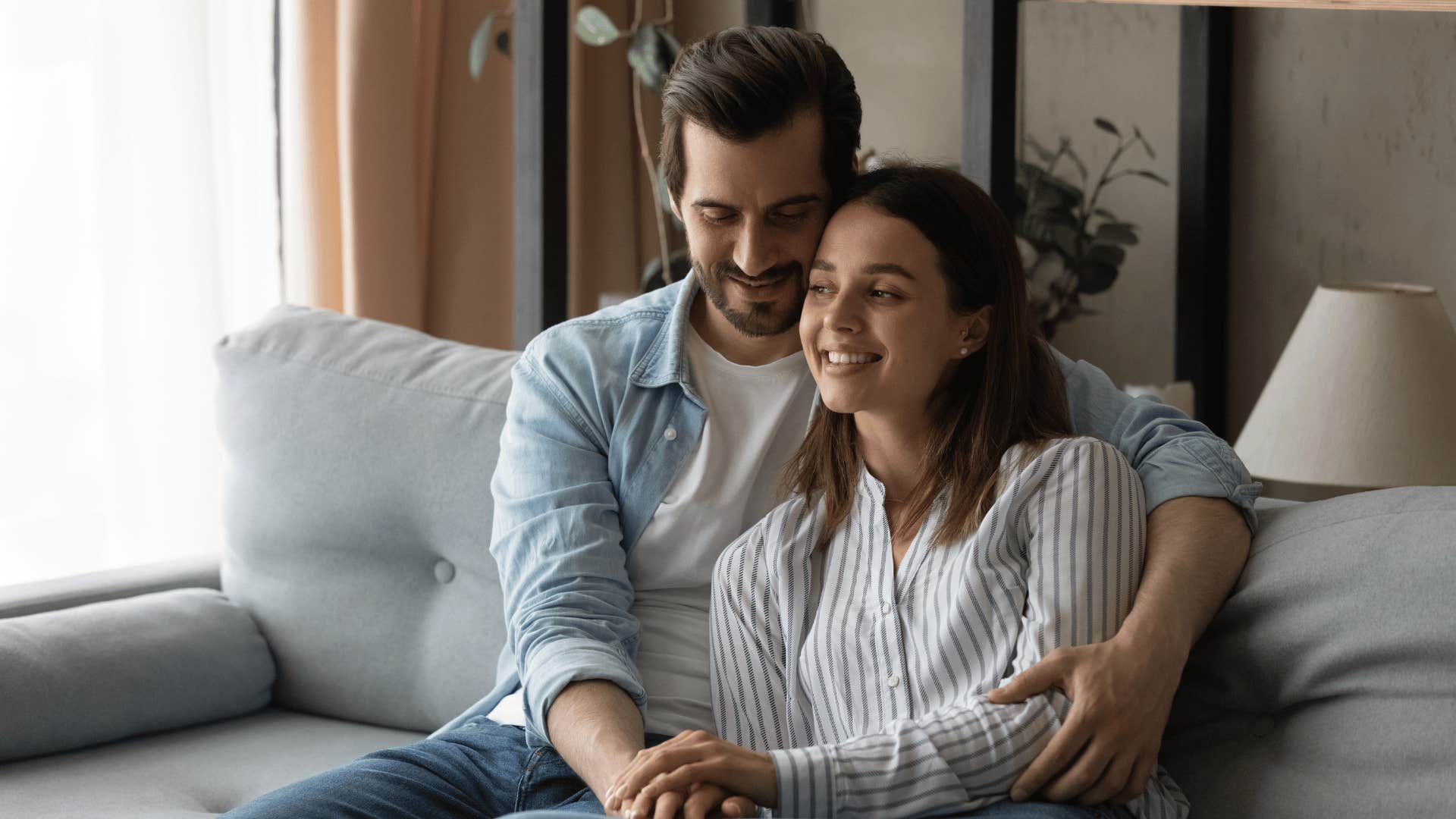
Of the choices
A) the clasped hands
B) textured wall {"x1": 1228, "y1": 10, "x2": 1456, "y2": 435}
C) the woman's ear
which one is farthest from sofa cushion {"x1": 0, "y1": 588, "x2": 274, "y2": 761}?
textured wall {"x1": 1228, "y1": 10, "x2": 1456, "y2": 435}

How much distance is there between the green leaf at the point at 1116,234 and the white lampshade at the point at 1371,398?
2.15 feet

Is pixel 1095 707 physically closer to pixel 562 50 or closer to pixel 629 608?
pixel 629 608

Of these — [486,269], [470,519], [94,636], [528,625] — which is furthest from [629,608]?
[486,269]

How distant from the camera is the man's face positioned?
151 cm

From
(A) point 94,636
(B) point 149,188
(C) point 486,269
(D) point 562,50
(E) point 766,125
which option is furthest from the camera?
(C) point 486,269

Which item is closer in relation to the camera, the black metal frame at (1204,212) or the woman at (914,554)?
the woman at (914,554)

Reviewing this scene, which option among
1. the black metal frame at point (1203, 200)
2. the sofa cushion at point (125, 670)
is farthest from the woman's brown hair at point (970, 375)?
the black metal frame at point (1203, 200)

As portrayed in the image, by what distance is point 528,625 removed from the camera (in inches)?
60.3

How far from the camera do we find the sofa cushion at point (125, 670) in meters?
1.76

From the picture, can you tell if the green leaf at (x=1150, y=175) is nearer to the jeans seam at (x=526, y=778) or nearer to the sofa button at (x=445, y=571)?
the sofa button at (x=445, y=571)

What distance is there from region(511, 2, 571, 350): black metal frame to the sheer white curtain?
2.17ft

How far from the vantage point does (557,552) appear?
1.55m

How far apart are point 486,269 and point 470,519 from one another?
1.32 metres

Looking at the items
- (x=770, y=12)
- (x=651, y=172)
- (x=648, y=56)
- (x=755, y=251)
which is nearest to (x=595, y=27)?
(x=648, y=56)
